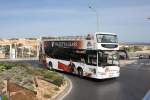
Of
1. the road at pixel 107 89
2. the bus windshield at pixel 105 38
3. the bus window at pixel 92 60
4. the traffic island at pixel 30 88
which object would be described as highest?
the bus windshield at pixel 105 38

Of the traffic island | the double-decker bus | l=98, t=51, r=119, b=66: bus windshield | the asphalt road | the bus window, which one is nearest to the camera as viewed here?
the traffic island

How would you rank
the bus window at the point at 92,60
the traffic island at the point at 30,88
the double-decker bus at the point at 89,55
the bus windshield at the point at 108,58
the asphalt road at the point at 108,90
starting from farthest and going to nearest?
the bus window at the point at 92,60 < the double-decker bus at the point at 89,55 < the bus windshield at the point at 108,58 < the asphalt road at the point at 108,90 < the traffic island at the point at 30,88

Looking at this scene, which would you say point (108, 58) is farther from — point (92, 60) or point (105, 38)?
point (105, 38)

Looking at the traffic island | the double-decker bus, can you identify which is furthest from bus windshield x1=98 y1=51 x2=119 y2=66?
the traffic island

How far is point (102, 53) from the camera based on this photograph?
26062mm

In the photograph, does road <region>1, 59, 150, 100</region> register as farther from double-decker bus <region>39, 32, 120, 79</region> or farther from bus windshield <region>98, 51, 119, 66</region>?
bus windshield <region>98, 51, 119, 66</region>

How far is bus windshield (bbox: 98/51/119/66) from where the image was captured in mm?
26078

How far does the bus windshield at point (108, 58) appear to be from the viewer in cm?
2608

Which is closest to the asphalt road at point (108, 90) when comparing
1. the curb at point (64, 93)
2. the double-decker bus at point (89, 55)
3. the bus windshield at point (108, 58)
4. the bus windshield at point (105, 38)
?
the curb at point (64, 93)

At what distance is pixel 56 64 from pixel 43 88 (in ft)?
40.9

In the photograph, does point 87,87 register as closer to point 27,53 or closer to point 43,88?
point 43,88

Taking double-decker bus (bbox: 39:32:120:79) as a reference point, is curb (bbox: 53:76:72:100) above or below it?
below

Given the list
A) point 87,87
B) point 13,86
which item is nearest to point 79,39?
point 87,87

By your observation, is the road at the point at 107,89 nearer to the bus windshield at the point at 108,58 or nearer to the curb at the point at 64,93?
the curb at the point at 64,93
